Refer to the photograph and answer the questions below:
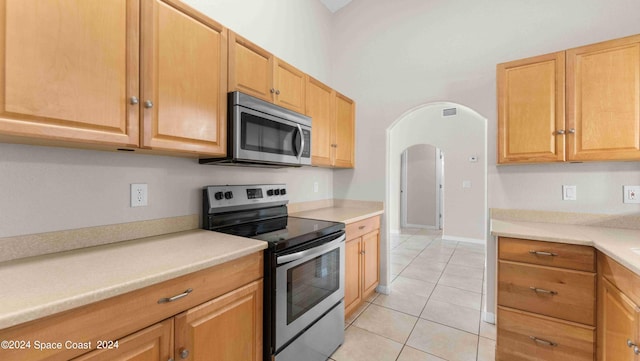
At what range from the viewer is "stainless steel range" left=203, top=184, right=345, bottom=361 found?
1429 millimetres

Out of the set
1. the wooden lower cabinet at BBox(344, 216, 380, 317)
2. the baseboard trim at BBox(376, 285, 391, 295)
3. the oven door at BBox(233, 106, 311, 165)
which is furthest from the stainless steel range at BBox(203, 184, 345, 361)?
the baseboard trim at BBox(376, 285, 391, 295)

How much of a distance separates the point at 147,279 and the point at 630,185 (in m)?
3.01

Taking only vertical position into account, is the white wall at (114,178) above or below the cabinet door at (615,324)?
above

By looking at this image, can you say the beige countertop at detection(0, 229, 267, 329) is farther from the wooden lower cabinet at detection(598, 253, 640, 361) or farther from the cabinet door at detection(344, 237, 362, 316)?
the wooden lower cabinet at detection(598, 253, 640, 361)

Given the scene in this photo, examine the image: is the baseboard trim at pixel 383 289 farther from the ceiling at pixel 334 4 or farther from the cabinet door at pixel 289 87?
the ceiling at pixel 334 4

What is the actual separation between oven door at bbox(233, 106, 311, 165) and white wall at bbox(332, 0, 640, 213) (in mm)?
1166

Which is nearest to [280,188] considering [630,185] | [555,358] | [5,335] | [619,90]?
[5,335]

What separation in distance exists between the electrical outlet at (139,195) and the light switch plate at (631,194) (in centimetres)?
323

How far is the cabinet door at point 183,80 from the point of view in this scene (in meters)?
1.26

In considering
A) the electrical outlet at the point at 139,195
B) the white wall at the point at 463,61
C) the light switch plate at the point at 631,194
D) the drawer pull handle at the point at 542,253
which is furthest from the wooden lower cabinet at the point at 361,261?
the light switch plate at the point at 631,194

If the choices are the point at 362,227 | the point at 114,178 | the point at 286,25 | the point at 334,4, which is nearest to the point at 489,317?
the point at 362,227

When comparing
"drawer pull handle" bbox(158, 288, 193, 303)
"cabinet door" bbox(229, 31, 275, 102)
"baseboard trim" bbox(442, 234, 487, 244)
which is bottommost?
"baseboard trim" bbox(442, 234, 487, 244)

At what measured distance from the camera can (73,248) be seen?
4.10ft

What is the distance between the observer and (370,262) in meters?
2.68
